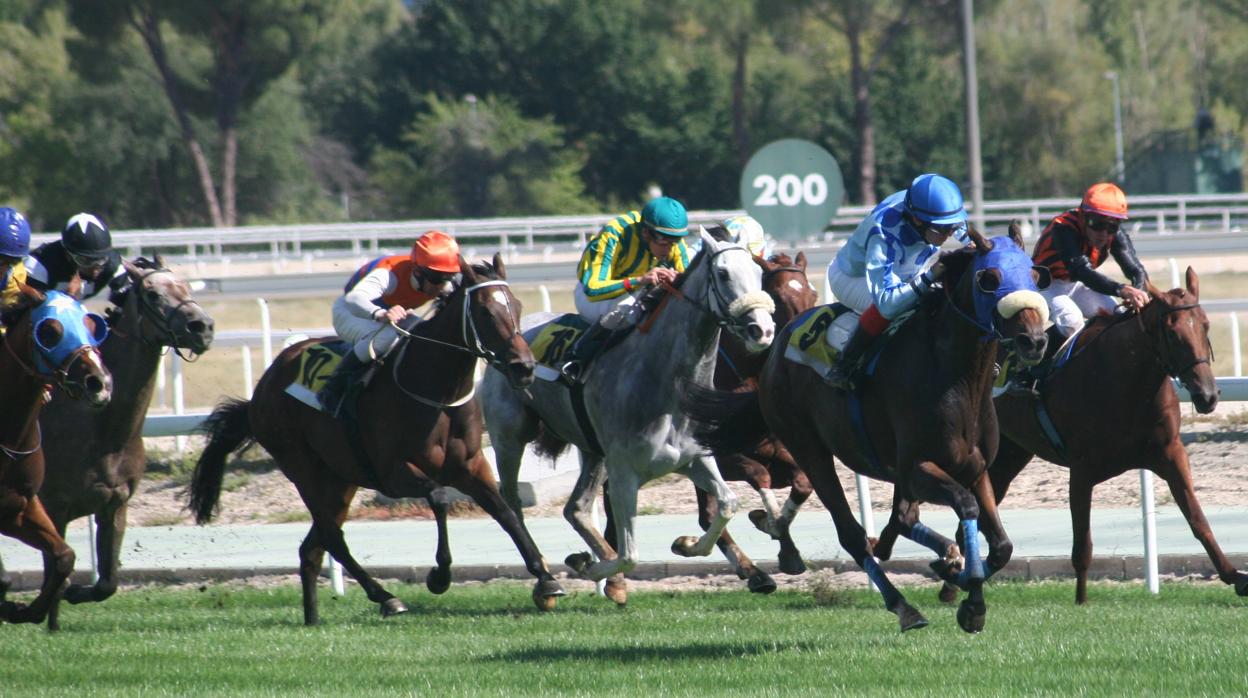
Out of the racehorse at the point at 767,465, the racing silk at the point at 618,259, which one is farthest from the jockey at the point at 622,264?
the racehorse at the point at 767,465

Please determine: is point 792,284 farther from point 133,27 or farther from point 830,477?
point 133,27

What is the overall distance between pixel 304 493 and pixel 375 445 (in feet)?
2.60

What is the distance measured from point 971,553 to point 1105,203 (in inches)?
117

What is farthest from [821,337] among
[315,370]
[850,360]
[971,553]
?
[315,370]

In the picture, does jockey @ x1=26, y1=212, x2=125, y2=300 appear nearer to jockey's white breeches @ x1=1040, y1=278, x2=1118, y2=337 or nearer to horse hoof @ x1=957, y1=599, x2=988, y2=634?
horse hoof @ x1=957, y1=599, x2=988, y2=634

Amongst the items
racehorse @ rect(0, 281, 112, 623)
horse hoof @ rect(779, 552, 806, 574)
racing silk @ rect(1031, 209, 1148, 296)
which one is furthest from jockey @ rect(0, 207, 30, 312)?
racing silk @ rect(1031, 209, 1148, 296)

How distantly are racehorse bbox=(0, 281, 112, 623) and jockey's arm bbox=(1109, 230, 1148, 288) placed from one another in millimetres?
5324

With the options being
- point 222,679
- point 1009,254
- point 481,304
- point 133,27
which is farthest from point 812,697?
point 133,27

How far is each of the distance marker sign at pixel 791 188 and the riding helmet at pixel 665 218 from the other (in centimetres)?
491

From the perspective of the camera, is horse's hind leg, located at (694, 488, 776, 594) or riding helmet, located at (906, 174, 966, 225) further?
horse's hind leg, located at (694, 488, 776, 594)

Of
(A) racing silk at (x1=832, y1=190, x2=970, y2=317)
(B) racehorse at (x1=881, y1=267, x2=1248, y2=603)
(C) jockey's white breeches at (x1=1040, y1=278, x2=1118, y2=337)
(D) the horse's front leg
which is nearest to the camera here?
(A) racing silk at (x1=832, y1=190, x2=970, y2=317)

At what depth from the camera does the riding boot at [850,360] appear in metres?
8.33

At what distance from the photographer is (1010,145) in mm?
56688

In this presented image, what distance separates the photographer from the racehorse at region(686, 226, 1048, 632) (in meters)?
7.60
